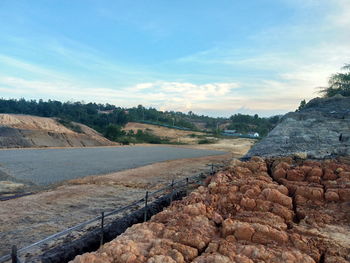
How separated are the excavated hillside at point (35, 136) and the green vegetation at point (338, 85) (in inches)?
1584

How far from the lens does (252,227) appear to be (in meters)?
4.46

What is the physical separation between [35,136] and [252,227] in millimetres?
47596

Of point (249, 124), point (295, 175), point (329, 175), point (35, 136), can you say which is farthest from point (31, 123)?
point (249, 124)

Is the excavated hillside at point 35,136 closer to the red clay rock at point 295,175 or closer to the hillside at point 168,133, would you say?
the hillside at point 168,133

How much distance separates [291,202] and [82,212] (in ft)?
26.7

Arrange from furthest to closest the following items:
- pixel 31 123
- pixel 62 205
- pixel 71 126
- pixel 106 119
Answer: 1. pixel 106 119
2. pixel 71 126
3. pixel 31 123
4. pixel 62 205

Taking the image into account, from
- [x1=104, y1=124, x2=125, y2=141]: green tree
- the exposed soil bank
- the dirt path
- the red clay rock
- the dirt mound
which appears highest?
the dirt mound

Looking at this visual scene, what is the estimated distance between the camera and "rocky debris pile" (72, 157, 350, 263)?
3.87 m

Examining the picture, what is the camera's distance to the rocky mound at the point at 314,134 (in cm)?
1099

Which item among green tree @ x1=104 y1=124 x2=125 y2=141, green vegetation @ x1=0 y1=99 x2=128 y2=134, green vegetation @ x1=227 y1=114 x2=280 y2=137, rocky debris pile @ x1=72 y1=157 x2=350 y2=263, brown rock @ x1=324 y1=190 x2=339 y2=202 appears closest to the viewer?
rocky debris pile @ x1=72 y1=157 x2=350 y2=263

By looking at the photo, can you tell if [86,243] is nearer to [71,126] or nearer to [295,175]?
[295,175]

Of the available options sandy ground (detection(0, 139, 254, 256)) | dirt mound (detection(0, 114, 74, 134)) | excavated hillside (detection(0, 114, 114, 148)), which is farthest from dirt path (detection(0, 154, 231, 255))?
dirt mound (detection(0, 114, 74, 134))

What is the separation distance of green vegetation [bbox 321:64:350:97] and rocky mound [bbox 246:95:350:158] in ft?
24.9

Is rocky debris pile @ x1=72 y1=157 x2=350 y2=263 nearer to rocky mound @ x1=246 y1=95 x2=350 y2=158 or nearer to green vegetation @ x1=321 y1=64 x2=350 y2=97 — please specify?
rocky mound @ x1=246 y1=95 x2=350 y2=158
